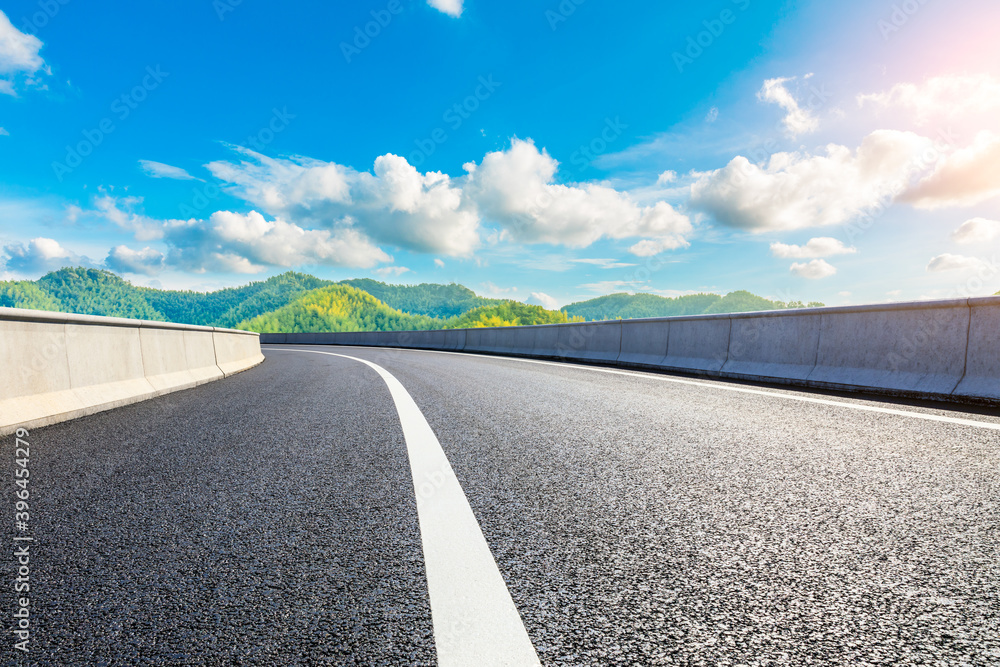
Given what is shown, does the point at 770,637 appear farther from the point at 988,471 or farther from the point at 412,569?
the point at 988,471

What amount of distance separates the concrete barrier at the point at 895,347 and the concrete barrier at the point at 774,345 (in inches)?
8.4

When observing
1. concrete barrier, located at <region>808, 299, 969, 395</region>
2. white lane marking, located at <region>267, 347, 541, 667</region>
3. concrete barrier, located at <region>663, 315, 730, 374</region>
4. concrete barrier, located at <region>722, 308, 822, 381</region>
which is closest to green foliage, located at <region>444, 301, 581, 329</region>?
concrete barrier, located at <region>663, 315, 730, 374</region>

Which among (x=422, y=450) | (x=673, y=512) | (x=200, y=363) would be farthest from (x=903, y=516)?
(x=200, y=363)

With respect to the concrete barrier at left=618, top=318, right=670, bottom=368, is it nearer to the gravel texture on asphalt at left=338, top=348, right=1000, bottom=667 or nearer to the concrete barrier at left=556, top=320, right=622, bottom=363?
the concrete barrier at left=556, top=320, right=622, bottom=363

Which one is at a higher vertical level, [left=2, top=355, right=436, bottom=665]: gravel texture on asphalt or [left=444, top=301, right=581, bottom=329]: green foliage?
[left=444, top=301, right=581, bottom=329]: green foliage

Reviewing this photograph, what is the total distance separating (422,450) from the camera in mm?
3795

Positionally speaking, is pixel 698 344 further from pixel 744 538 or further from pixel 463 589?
pixel 463 589

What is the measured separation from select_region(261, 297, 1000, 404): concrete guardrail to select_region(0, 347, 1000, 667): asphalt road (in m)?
2.20

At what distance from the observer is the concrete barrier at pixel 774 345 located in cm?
825

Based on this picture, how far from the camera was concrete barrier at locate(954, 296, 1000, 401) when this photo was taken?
237 inches

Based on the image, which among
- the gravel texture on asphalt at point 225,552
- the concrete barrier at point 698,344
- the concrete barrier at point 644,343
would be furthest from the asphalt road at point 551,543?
the concrete barrier at point 644,343

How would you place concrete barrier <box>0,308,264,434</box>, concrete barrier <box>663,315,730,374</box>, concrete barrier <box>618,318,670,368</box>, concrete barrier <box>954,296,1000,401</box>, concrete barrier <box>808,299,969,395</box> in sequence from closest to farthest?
concrete barrier <box>0,308,264,434</box>, concrete barrier <box>954,296,1000,401</box>, concrete barrier <box>808,299,969,395</box>, concrete barrier <box>663,315,730,374</box>, concrete barrier <box>618,318,670,368</box>

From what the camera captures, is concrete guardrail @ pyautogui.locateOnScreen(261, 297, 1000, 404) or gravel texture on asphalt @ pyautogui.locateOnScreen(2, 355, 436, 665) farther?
concrete guardrail @ pyautogui.locateOnScreen(261, 297, 1000, 404)

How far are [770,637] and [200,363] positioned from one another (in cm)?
991
